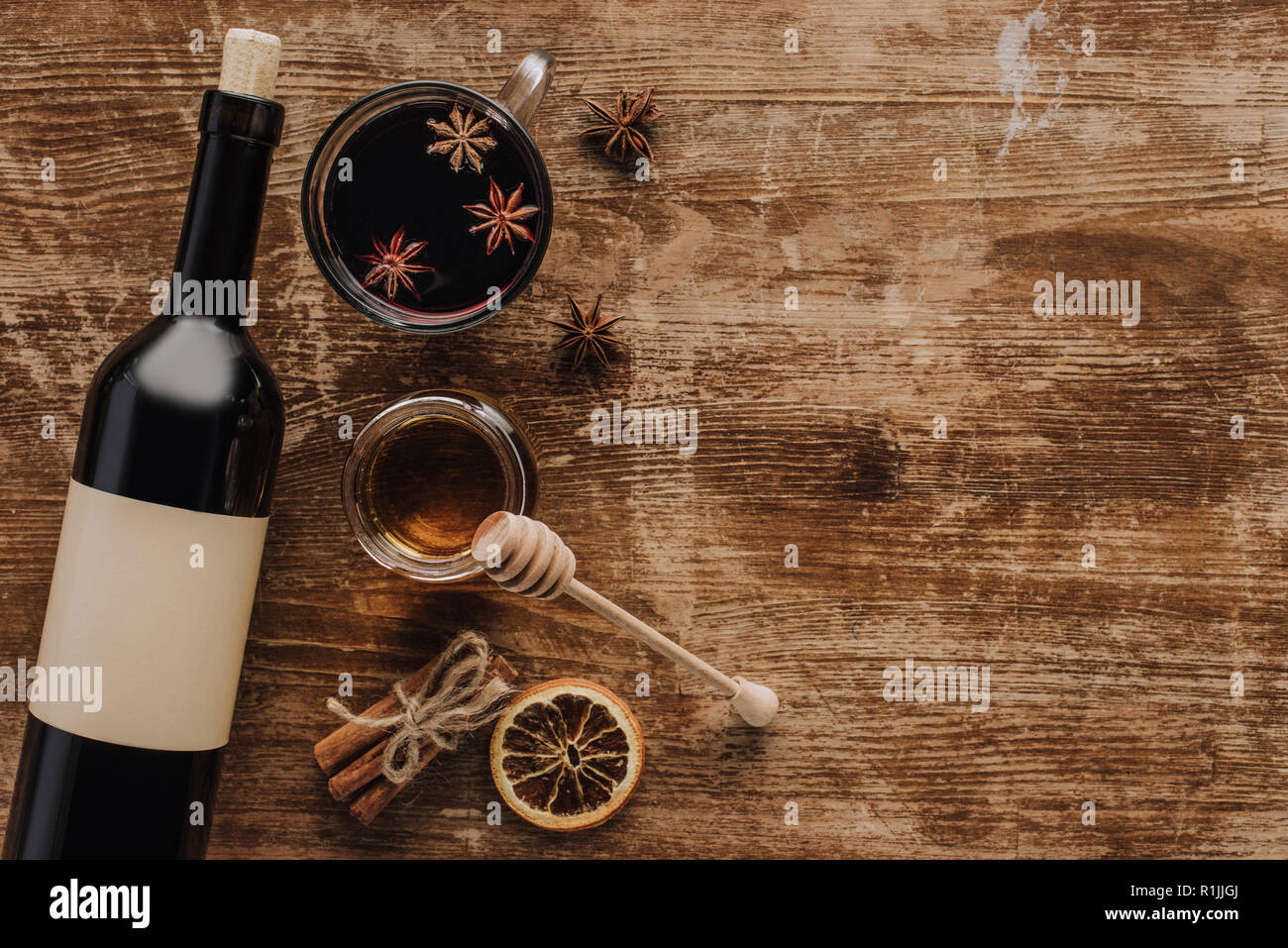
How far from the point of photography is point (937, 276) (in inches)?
49.1

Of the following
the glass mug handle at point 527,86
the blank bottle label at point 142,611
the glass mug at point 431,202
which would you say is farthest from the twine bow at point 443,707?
the glass mug handle at point 527,86

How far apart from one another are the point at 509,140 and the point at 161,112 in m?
0.51

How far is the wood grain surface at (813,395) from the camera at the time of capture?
4.01ft

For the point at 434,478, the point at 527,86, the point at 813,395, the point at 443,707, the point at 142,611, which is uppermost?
the point at 527,86

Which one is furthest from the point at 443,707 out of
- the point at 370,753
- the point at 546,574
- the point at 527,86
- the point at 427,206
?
the point at 527,86

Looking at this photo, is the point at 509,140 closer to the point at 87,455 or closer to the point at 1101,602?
the point at 87,455

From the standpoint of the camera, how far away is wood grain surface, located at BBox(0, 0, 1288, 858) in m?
1.22

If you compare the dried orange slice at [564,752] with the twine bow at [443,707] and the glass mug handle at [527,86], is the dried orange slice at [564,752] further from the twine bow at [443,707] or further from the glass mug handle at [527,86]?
the glass mug handle at [527,86]

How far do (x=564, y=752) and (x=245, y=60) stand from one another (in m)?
0.89

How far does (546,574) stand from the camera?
1053mm

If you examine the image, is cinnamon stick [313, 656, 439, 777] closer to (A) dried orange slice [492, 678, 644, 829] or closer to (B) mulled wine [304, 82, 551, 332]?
(A) dried orange slice [492, 678, 644, 829]

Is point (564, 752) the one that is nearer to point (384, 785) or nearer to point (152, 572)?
point (384, 785)

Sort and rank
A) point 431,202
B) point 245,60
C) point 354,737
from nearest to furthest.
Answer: point 245,60
point 431,202
point 354,737

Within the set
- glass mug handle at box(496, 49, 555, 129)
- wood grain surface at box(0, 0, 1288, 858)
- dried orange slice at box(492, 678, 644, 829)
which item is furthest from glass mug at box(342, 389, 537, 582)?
glass mug handle at box(496, 49, 555, 129)
